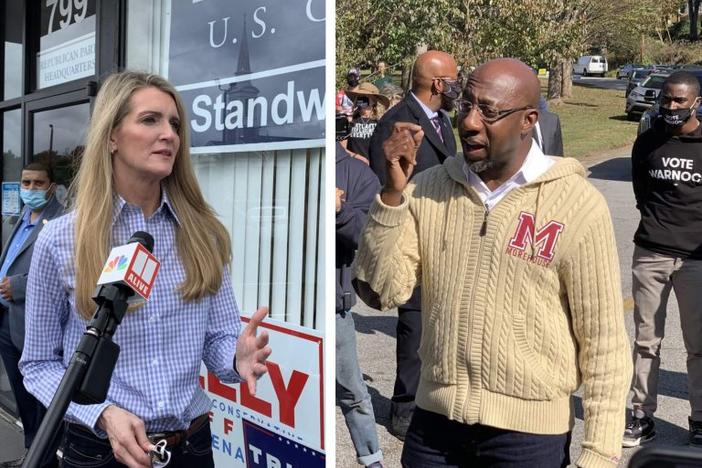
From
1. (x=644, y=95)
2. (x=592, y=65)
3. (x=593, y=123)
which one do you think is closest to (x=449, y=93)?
(x=644, y=95)

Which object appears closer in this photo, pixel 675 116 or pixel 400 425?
pixel 675 116

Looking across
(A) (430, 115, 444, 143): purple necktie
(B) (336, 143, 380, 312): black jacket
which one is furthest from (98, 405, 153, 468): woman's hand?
(A) (430, 115, 444, 143): purple necktie

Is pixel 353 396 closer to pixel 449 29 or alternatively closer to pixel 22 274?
pixel 22 274

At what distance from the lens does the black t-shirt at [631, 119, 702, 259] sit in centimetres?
454

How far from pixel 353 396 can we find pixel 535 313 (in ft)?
6.78

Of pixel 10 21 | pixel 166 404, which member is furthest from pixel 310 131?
pixel 10 21

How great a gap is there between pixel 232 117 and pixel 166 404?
5.10ft

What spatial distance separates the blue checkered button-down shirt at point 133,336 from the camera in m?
2.12

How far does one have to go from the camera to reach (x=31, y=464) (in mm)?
1459

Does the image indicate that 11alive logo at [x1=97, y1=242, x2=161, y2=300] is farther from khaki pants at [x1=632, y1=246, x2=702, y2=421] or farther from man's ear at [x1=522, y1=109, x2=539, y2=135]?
khaki pants at [x1=632, y1=246, x2=702, y2=421]

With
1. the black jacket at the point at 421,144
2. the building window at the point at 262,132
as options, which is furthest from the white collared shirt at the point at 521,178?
the black jacket at the point at 421,144

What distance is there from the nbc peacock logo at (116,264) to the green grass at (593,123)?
1449 centimetres

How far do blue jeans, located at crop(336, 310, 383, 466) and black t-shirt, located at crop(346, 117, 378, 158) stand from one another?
2.82 m

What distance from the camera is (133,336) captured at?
2.15 metres
